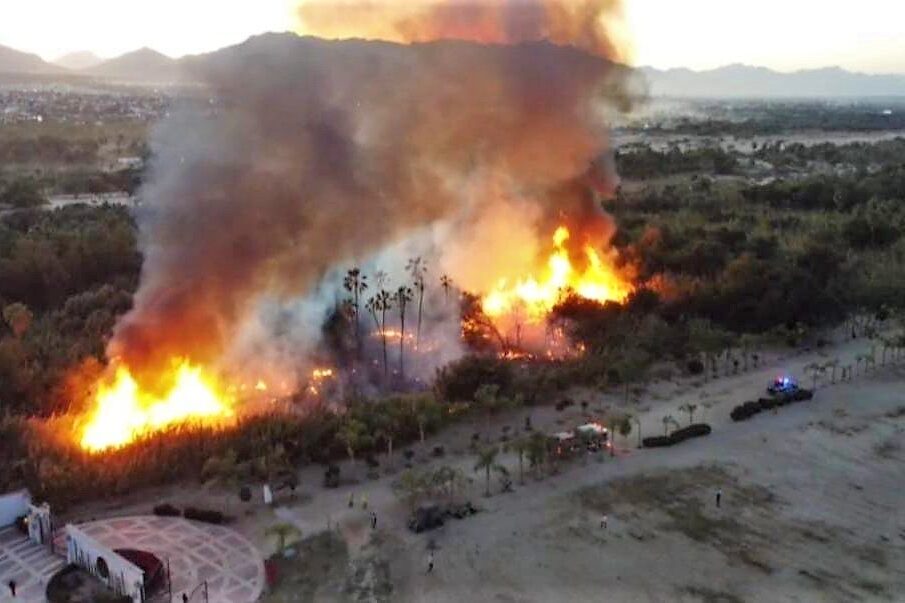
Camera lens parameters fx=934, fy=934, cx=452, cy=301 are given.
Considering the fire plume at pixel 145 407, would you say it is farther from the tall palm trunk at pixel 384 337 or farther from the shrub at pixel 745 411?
the shrub at pixel 745 411

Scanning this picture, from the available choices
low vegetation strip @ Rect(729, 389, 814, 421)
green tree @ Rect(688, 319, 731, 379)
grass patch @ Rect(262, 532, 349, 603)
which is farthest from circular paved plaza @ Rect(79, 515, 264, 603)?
green tree @ Rect(688, 319, 731, 379)

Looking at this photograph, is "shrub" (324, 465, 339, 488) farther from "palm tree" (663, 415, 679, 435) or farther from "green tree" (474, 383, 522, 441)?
"palm tree" (663, 415, 679, 435)

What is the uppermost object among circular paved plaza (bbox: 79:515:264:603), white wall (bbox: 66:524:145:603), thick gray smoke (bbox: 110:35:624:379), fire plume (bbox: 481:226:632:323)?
thick gray smoke (bbox: 110:35:624:379)

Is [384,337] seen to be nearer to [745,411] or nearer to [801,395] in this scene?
[745,411]

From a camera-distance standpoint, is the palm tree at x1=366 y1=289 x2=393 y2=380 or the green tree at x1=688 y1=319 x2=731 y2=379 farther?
the green tree at x1=688 y1=319 x2=731 y2=379

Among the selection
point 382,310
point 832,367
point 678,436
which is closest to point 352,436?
point 678,436

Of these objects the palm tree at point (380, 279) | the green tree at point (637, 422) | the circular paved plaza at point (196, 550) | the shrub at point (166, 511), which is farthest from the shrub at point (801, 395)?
the shrub at point (166, 511)
